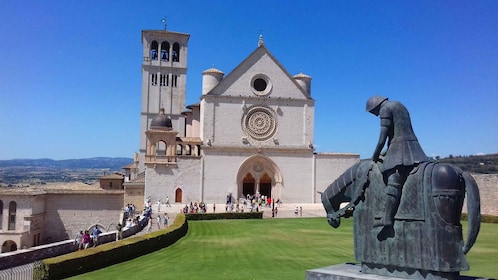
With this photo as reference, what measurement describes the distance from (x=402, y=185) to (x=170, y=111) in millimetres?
55783

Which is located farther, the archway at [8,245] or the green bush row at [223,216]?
the archway at [8,245]

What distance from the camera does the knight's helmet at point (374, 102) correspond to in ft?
29.4

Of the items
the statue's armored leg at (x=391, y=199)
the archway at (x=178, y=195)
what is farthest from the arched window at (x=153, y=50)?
the statue's armored leg at (x=391, y=199)

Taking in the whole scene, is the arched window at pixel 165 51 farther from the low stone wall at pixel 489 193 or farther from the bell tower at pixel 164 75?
the low stone wall at pixel 489 193

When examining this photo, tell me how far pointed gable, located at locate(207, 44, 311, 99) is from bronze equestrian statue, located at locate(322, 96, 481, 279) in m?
40.4

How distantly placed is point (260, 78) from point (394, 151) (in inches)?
1659

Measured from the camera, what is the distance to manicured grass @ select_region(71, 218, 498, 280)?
15438 millimetres

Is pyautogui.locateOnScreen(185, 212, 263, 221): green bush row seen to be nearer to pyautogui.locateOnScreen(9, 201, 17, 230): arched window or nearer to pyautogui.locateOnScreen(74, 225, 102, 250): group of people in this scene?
pyautogui.locateOnScreen(74, 225, 102, 250): group of people

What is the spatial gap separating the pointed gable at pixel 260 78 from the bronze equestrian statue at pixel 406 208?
40415 millimetres

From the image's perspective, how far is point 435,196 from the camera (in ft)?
25.8

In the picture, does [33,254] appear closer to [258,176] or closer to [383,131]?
[383,131]

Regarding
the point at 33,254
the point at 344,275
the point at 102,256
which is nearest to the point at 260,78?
the point at 102,256

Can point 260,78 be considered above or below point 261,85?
above

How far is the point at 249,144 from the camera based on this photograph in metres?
49.2
